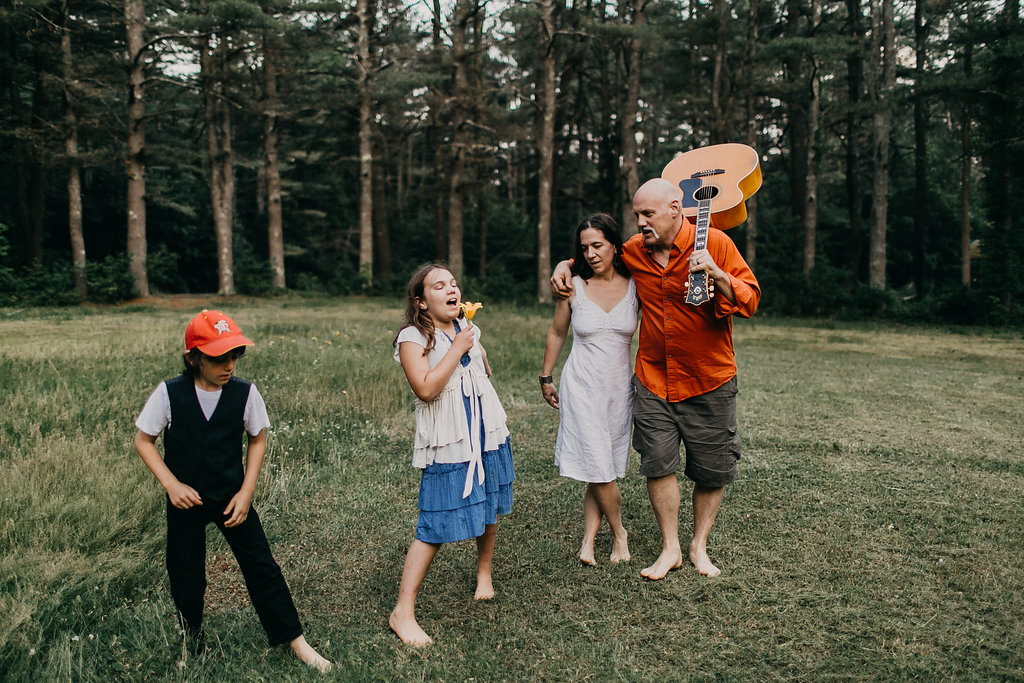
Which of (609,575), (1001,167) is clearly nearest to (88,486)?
(609,575)

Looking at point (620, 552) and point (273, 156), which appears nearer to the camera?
point (620, 552)

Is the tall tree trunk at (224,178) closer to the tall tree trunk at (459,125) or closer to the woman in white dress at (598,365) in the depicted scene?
the tall tree trunk at (459,125)

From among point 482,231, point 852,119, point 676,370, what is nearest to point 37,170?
point 482,231

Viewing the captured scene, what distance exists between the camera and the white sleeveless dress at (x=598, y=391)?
406 cm

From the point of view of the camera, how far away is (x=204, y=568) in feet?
9.89

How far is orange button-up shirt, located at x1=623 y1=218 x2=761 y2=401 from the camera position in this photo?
12.5ft

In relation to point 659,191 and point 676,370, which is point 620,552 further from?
point 659,191

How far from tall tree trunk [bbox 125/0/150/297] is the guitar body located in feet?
71.5

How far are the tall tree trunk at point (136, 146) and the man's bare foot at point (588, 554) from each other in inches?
846

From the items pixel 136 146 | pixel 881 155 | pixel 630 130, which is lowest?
pixel 881 155

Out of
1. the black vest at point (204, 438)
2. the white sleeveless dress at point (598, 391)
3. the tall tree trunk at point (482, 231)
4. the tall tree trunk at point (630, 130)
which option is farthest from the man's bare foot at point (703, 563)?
the tall tree trunk at point (482, 231)

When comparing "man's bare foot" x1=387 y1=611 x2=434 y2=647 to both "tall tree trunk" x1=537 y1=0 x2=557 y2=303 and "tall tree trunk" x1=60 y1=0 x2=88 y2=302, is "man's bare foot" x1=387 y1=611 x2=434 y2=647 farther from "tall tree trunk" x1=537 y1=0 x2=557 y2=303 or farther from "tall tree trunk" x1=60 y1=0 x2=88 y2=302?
"tall tree trunk" x1=60 y1=0 x2=88 y2=302

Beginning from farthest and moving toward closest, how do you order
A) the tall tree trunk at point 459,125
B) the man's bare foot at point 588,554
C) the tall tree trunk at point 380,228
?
the tall tree trunk at point 380,228
the tall tree trunk at point 459,125
the man's bare foot at point 588,554

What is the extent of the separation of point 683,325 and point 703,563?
1.37 meters
